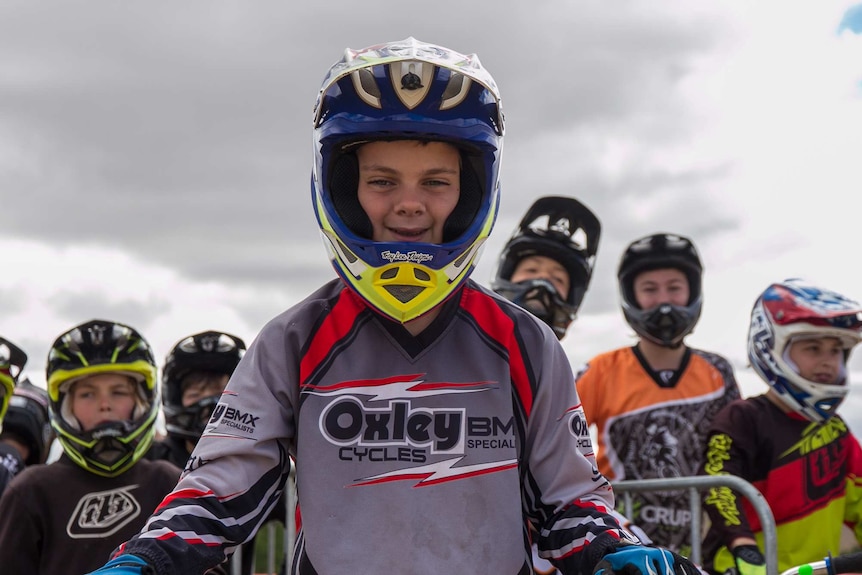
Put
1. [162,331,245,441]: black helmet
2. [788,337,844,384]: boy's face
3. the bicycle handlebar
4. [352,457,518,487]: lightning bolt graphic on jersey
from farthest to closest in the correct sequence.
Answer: [162,331,245,441]: black helmet, [788,337,844,384]: boy's face, the bicycle handlebar, [352,457,518,487]: lightning bolt graphic on jersey

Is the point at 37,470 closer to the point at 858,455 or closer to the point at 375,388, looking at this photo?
the point at 375,388

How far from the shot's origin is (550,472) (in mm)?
Answer: 2832

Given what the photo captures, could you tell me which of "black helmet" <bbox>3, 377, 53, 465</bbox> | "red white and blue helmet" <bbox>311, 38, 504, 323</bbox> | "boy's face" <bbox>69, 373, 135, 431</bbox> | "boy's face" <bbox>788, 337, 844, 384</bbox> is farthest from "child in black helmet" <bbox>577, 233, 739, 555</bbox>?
"black helmet" <bbox>3, 377, 53, 465</bbox>

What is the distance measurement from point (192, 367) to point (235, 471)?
426 centimetres

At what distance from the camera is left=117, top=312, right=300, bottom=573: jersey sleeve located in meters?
2.51

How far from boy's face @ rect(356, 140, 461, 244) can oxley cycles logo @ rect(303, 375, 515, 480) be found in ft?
1.54

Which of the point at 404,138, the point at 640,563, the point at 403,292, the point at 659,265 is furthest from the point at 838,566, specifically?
the point at 659,265

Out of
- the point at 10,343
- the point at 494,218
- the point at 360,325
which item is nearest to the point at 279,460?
the point at 360,325

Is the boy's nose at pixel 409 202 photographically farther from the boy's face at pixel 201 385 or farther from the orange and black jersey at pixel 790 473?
the boy's face at pixel 201 385

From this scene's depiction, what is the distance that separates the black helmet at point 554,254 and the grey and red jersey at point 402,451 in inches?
102

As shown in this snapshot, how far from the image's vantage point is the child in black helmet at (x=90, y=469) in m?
4.74

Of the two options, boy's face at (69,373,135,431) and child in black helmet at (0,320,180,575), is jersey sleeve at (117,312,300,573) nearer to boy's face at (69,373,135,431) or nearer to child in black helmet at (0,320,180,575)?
child in black helmet at (0,320,180,575)

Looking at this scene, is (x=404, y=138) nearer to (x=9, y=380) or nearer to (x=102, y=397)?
(x=102, y=397)

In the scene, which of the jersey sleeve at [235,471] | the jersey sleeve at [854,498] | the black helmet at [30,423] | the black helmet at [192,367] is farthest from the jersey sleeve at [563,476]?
the black helmet at [30,423]
